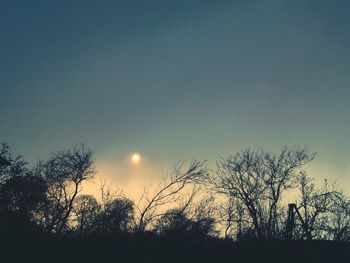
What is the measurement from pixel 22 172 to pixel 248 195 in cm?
2001

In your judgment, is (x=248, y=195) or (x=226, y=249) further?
(x=248, y=195)

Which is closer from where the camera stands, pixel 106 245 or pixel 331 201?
pixel 106 245

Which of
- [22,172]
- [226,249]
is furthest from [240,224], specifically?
[22,172]

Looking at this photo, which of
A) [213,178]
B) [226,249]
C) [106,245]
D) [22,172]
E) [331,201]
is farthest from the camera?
[213,178]

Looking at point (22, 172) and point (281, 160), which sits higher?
point (281, 160)

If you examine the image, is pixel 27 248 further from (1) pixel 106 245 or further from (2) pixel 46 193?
(2) pixel 46 193

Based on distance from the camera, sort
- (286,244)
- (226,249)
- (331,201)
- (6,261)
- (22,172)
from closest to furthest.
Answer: (6,261)
(226,249)
(286,244)
(22,172)
(331,201)

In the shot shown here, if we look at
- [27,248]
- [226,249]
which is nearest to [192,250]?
[226,249]

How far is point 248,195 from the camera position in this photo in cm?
2805

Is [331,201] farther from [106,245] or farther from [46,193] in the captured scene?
[46,193]

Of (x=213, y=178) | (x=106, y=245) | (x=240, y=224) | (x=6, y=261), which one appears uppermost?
(x=213, y=178)

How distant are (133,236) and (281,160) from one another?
67.8 ft

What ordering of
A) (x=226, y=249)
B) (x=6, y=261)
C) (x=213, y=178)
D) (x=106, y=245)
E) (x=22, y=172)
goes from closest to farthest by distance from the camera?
(x=6, y=261) < (x=106, y=245) < (x=226, y=249) < (x=22, y=172) < (x=213, y=178)

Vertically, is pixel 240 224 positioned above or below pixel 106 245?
above
